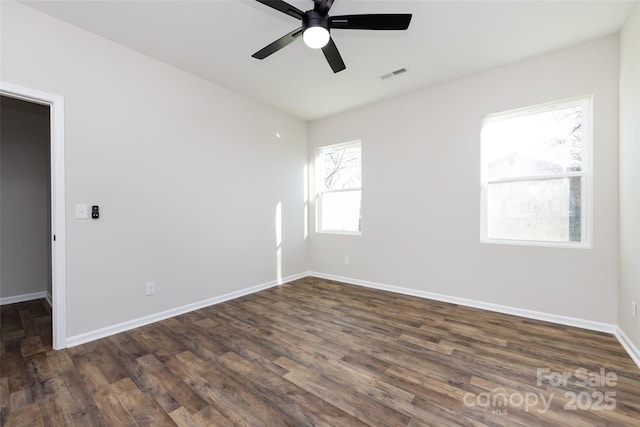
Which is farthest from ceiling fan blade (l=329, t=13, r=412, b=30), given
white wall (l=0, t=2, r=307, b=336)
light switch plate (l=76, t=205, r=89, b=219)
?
light switch plate (l=76, t=205, r=89, b=219)

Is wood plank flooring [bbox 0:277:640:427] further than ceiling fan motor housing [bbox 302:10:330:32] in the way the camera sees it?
No

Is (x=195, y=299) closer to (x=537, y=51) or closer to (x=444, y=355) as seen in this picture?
(x=444, y=355)

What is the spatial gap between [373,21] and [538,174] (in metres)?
2.43

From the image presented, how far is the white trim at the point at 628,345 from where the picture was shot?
2.04m

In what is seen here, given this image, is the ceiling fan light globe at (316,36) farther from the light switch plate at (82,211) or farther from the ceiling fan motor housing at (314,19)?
the light switch plate at (82,211)

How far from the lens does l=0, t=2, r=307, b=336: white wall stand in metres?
2.35

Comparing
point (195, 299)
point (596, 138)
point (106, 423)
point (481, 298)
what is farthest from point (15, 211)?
point (596, 138)

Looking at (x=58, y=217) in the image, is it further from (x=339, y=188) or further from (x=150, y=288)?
(x=339, y=188)

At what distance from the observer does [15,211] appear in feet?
11.8

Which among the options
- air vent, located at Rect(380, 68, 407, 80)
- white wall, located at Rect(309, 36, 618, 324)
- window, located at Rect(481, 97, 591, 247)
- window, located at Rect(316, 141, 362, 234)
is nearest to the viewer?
white wall, located at Rect(309, 36, 618, 324)

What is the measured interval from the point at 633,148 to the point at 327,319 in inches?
120

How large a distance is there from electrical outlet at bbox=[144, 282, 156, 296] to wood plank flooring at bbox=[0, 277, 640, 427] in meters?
0.35

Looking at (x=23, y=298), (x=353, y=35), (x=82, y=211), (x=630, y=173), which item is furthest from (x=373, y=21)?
(x=23, y=298)

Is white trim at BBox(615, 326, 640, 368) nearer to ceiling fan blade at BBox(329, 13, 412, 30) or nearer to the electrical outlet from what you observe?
ceiling fan blade at BBox(329, 13, 412, 30)
